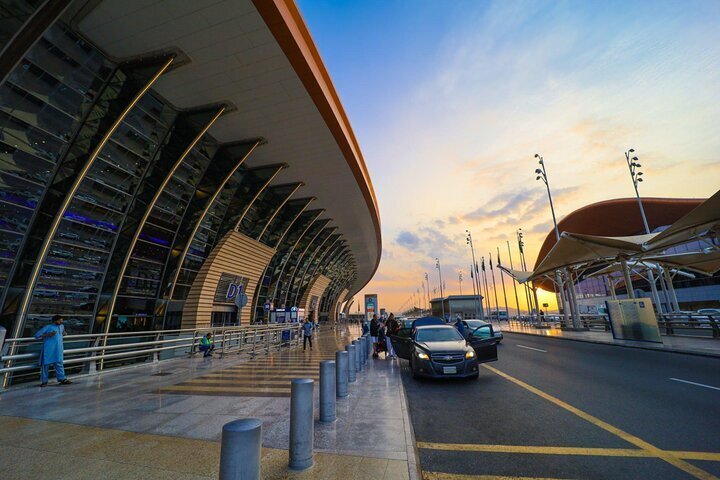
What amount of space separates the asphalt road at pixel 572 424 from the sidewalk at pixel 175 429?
65 cm

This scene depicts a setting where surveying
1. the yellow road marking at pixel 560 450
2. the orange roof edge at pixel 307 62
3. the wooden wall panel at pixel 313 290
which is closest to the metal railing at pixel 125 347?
the yellow road marking at pixel 560 450

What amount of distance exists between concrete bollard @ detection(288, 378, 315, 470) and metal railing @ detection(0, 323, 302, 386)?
7.35 meters

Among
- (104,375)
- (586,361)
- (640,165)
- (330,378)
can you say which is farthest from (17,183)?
(640,165)

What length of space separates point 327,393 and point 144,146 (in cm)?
1490

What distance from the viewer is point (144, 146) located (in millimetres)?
14508

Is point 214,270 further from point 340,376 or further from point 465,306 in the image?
point 465,306

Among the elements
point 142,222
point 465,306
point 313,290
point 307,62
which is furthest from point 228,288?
point 465,306

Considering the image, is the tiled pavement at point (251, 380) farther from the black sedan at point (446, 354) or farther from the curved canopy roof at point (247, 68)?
the curved canopy roof at point (247, 68)

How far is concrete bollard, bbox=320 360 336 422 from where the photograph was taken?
5.14 m

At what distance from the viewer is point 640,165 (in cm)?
2961

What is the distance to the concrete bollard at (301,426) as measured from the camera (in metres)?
3.54

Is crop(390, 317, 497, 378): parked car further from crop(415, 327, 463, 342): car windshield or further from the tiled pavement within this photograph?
the tiled pavement

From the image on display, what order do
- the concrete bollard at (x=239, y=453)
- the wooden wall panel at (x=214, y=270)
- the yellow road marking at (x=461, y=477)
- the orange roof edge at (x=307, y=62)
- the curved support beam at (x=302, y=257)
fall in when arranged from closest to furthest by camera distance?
the concrete bollard at (x=239, y=453), the yellow road marking at (x=461, y=477), the orange roof edge at (x=307, y=62), the wooden wall panel at (x=214, y=270), the curved support beam at (x=302, y=257)

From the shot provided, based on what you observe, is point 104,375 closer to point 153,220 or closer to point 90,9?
point 153,220
